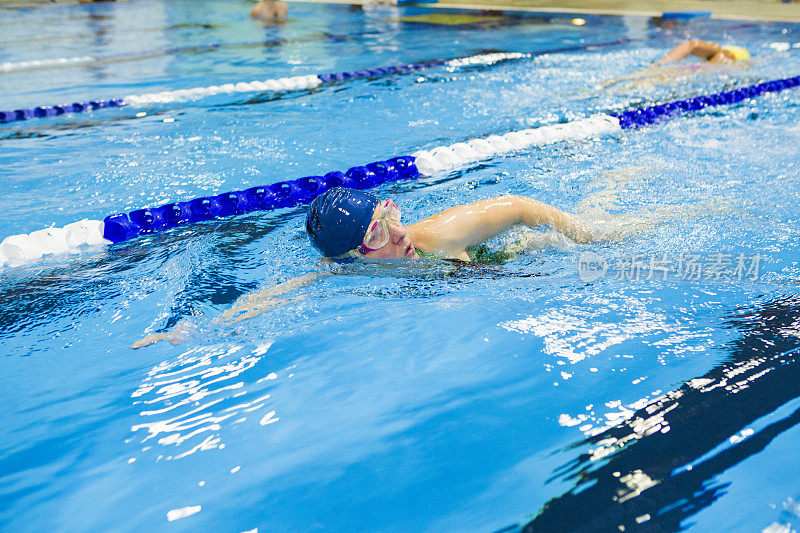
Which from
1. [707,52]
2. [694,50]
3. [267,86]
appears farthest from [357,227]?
[707,52]

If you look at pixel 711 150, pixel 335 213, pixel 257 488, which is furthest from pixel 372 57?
pixel 257 488

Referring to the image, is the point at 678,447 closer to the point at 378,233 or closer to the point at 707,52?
the point at 378,233

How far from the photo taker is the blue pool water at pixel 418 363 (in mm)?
1827

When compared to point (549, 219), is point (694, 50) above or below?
above

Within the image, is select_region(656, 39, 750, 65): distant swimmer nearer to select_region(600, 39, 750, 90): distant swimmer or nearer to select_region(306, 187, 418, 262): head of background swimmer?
select_region(600, 39, 750, 90): distant swimmer

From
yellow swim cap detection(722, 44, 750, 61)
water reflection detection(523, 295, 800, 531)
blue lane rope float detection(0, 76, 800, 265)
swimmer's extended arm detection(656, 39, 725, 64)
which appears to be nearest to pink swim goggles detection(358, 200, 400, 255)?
water reflection detection(523, 295, 800, 531)

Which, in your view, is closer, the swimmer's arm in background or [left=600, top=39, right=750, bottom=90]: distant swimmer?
the swimmer's arm in background

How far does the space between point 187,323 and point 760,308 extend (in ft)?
7.89

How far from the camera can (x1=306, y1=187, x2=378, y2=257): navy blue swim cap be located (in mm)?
2801

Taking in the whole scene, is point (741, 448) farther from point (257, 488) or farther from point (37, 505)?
point (37, 505)

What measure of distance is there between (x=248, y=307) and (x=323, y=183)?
178 cm

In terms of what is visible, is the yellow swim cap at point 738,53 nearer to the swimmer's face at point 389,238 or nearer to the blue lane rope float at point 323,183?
the blue lane rope float at point 323,183

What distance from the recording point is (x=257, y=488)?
1915 millimetres

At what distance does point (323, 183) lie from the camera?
14.6 ft
